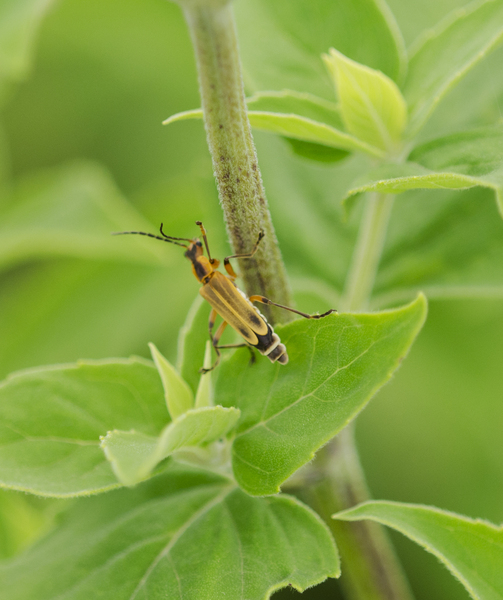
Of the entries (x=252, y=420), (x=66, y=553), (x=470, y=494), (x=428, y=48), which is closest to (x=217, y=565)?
(x=252, y=420)

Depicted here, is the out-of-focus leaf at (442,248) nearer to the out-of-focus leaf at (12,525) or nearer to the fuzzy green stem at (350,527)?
the fuzzy green stem at (350,527)

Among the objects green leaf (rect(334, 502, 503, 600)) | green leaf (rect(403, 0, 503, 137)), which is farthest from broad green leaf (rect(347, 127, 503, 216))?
green leaf (rect(334, 502, 503, 600))

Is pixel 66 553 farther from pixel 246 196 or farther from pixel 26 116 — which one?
pixel 26 116

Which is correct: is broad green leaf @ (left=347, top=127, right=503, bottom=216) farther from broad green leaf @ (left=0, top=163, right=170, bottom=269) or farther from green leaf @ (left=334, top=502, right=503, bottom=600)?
broad green leaf @ (left=0, top=163, right=170, bottom=269)

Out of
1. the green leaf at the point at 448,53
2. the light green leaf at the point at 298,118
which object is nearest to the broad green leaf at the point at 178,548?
the light green leaf at the point at 298,118

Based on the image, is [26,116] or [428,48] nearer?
[428,48]

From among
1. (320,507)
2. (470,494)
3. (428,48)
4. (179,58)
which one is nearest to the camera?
(428,48)
